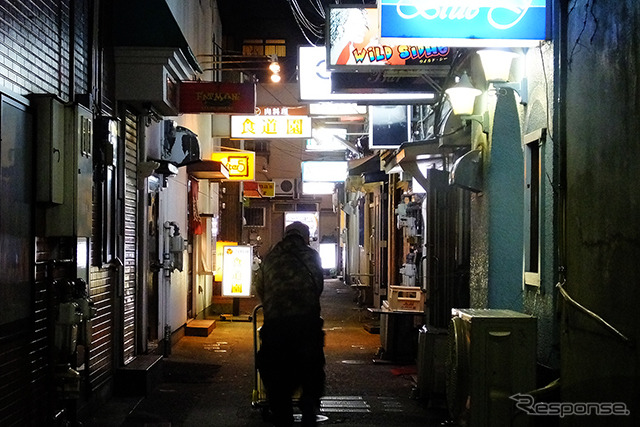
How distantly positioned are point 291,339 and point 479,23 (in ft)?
12.6

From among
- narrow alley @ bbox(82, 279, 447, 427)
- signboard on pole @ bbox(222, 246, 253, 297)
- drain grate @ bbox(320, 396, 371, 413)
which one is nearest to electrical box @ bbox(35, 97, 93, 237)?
narrow alley @ bbox(82, 279, 447, 427)

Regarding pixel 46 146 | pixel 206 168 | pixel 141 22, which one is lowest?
pixel 46 146

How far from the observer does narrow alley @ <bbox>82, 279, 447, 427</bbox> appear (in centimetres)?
939

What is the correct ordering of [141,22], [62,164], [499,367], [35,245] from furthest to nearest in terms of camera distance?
1. [141,22]
2. [62,164]
3. [35,245]
4. [499,367]

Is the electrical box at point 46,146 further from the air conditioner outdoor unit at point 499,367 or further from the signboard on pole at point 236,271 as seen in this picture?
the signboard on pole at point 236,271

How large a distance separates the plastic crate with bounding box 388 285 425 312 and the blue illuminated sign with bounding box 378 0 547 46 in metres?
7.78

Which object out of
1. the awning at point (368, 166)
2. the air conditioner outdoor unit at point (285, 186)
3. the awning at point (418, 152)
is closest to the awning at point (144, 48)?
the awning at point (418, 152)

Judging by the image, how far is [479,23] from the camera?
721 cm

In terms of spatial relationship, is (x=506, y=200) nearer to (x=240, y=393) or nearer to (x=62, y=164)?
(x=240, y=393)

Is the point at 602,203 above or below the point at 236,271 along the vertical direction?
above


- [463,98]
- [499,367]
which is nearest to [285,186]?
[463,98]

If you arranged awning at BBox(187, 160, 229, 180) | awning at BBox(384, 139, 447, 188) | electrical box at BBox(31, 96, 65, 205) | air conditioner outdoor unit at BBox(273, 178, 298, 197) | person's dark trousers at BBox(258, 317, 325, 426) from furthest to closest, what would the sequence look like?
air conditioner outdoor unit at BBox(273, 178, 298, 197) < awning at BBox(187, 160, 229, 180) < awning at BBox(384, 139, 447, 188) < person's dark trousers at BBox(258, 317, 325, 426) < electrical box at BBox(31, 96, 65, 205)

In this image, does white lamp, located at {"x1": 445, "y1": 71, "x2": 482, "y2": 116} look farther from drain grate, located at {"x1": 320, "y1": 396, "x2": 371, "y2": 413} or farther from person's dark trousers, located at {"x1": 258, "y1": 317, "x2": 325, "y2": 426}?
drain grate, located at {"x1": 320, "y1": 396, "x2": 371, "y2": 413}

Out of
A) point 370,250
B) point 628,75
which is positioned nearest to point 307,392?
point 628,75
